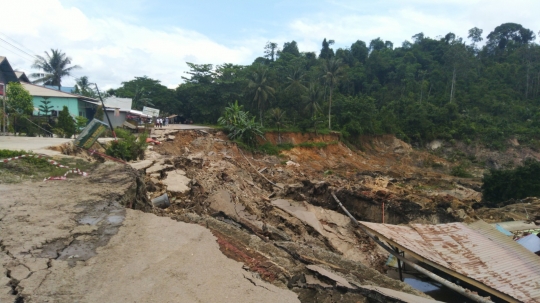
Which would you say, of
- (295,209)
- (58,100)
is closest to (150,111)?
(58,100)

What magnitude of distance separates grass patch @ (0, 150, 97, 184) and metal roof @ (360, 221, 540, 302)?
300 inches

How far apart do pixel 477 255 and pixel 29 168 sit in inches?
413

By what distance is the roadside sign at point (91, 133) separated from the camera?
1149cm

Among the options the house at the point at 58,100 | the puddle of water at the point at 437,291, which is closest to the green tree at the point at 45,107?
the house at the point at 58,100

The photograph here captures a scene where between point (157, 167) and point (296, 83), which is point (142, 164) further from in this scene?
point (296, 83)

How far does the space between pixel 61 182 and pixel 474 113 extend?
51873mm

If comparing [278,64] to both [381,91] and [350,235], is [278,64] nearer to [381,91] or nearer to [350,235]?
[381,91]

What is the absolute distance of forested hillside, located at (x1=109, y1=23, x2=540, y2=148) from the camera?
131ft

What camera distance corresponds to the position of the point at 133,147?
Result: 15.2 m

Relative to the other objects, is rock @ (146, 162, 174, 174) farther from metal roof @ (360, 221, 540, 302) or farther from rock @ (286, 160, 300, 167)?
rock @ (286, 160, 300, 167)

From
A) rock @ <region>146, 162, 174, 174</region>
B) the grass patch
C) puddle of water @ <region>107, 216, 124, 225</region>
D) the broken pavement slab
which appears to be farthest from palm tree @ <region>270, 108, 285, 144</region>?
puddle of water @ <region>107, 216, 124, 225</region>

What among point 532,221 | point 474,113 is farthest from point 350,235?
point 474,113

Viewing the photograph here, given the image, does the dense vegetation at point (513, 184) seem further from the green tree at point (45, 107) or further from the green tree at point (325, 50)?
the green tree at point (325, 50)

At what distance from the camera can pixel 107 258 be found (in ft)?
14.7
